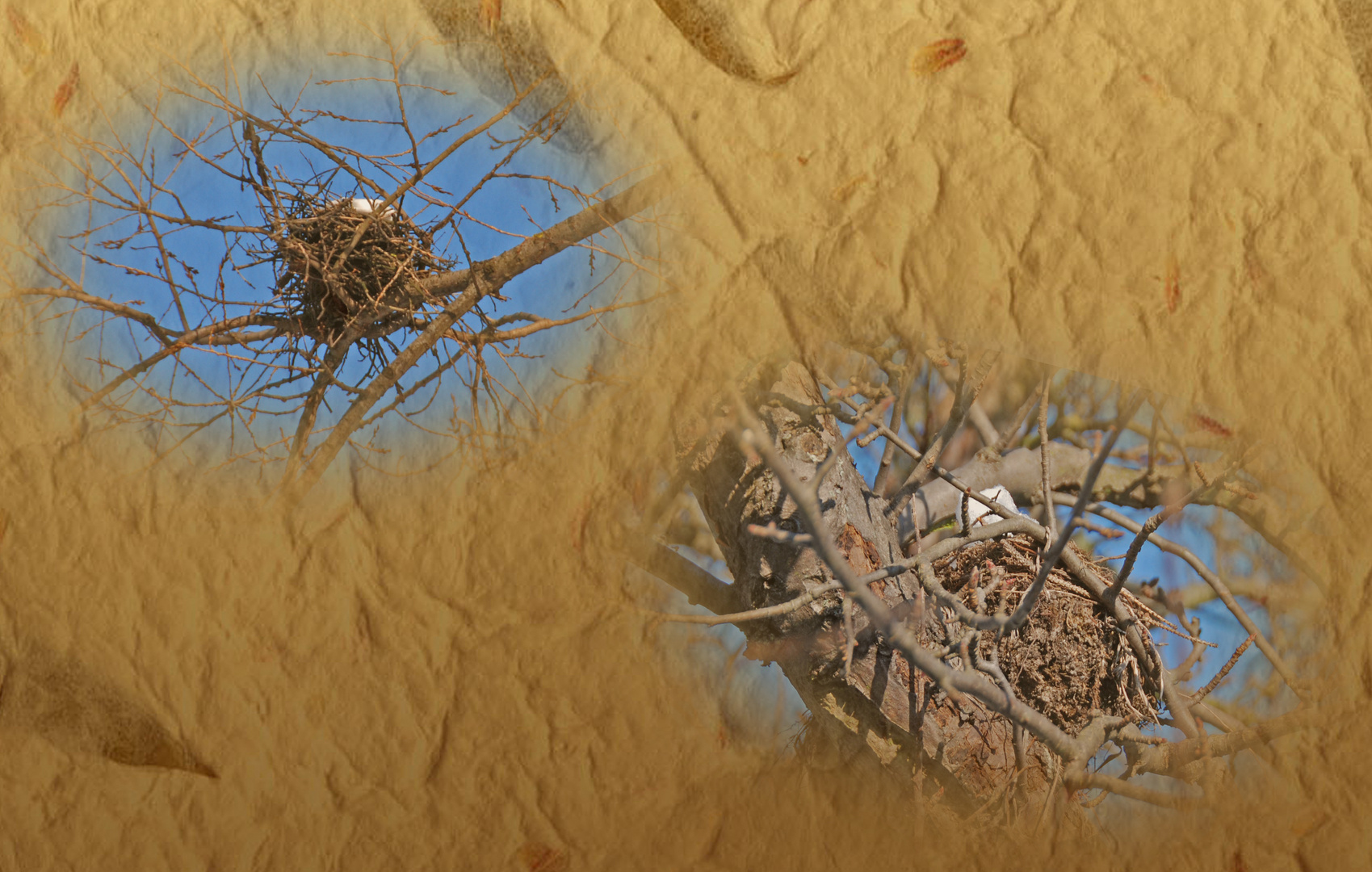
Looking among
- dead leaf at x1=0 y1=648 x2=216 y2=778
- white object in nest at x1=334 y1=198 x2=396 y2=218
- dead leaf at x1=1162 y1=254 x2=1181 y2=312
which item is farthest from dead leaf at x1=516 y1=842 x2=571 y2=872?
dead leaf at x1=1162 y1=254 x2=1181 y2=312

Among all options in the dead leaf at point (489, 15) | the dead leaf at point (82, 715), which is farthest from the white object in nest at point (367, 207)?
the dead leaf at point (82, 715)

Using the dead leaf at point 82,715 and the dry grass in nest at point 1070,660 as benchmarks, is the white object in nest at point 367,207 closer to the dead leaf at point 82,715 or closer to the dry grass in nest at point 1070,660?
the dead leaf at point 82,715

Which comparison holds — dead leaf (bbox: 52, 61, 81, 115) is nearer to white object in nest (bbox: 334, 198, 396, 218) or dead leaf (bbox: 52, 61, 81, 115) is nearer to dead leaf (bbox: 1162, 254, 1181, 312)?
white object in nest (bbox: 334, 198, 396, 218)

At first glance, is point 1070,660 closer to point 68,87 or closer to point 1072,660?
point 1072,660

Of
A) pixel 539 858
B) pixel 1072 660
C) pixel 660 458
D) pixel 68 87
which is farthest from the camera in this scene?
pixel 1072 660

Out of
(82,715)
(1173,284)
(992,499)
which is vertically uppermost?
(1173,284)

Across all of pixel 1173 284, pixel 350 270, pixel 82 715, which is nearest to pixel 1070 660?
pixel 1173 284

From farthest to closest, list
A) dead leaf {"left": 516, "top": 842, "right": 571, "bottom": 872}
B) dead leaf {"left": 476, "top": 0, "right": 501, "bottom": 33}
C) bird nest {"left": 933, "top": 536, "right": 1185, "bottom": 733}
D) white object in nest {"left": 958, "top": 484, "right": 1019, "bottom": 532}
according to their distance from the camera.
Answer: white object in nest {"left": 958, "top": 484, "right": 1019, "bottom": 532} → bird nest {"left": 933, "top": 536, "right": 1185, "bottom": 733} → dead leaf {"left": 476, "top": 0, "right": 501, "bottom": 33} → dead leaf {"left": 516, "top": 842, "right": 571, "bottom": 872}
